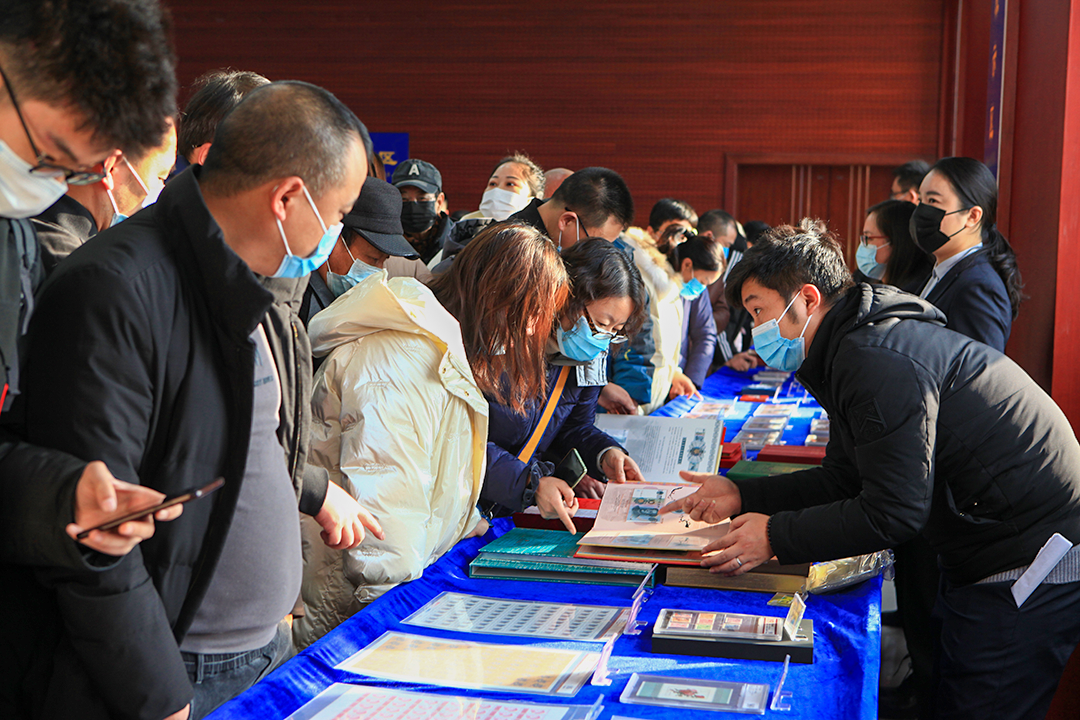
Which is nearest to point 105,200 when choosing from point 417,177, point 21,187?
point 21,187

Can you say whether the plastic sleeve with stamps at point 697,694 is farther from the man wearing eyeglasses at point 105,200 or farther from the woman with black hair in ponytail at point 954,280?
the woman with black hair in ponytail at point 954,280

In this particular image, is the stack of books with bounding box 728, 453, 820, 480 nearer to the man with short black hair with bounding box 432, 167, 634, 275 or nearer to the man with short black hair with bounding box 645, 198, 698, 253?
the man with short black hair with bounding box 432, 167, 634, 275

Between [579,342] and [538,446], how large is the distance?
303 millimetres

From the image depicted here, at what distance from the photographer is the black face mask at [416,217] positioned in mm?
4195

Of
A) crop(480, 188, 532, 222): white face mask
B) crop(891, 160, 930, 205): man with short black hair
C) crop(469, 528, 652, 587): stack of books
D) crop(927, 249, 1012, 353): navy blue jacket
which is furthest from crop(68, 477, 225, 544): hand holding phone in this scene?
crop(891, 160, 930, 205): man with short black hair

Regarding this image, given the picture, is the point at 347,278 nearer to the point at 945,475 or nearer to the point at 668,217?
the point at 945,475

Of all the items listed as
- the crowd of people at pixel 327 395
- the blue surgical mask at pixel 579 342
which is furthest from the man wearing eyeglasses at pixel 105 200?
the blue surgical mask at pixel 579 342

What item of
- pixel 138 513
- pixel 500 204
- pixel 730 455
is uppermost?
pixel 138 513

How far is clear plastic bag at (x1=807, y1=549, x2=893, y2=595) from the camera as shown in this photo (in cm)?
175

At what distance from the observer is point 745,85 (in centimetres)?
804

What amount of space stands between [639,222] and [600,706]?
734cm

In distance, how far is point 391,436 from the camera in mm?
1742

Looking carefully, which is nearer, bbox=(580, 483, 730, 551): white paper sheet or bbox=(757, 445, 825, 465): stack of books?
bbox=(580, 483, 730, 551): white paper sheet

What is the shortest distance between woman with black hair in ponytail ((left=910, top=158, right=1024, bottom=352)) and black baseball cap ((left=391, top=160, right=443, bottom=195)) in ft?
7.50
